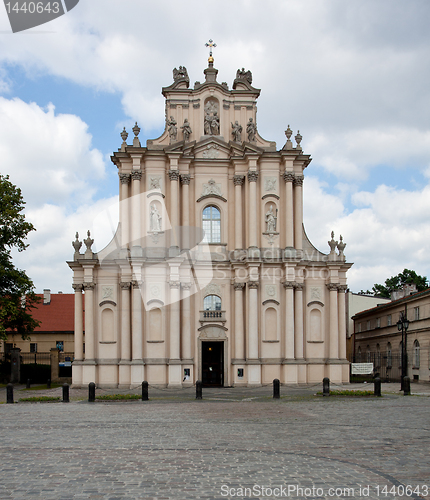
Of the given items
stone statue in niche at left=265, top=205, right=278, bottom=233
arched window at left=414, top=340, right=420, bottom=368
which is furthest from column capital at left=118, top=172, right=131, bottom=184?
arched window at left=414, top=340, right=420, bottom=368

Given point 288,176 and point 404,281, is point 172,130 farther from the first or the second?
point 404,281

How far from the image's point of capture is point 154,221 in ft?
124

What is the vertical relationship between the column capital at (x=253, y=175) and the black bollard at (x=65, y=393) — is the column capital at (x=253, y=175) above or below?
above

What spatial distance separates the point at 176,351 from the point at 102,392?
17.5 feet

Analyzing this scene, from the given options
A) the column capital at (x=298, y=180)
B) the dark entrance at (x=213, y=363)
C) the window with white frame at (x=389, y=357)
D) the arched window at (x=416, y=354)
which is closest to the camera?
the dark entrance at (x=213, y=363)

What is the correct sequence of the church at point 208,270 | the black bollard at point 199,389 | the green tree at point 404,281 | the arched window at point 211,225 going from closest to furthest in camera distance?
the black bollard at point 199,389 < the church at point 208,270 < the arched window at point 211,225 < the green tree at point 404,281

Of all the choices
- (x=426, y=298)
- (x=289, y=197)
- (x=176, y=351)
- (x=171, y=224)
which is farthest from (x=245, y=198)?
(x=426, y=298)

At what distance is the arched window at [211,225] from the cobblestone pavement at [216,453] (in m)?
18.0

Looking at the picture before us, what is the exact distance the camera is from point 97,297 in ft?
123

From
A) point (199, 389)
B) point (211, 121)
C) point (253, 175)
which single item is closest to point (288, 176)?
point (253, 175)

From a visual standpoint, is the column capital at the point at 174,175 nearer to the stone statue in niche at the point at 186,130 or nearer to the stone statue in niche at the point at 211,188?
the stone statue in niche at the point at 211,188

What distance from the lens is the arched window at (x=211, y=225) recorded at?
38.8m

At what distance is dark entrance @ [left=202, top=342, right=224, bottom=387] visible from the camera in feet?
125

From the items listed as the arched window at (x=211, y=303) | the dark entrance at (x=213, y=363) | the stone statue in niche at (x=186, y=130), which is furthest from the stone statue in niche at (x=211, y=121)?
the dark entrance at (x=213, y=363)
